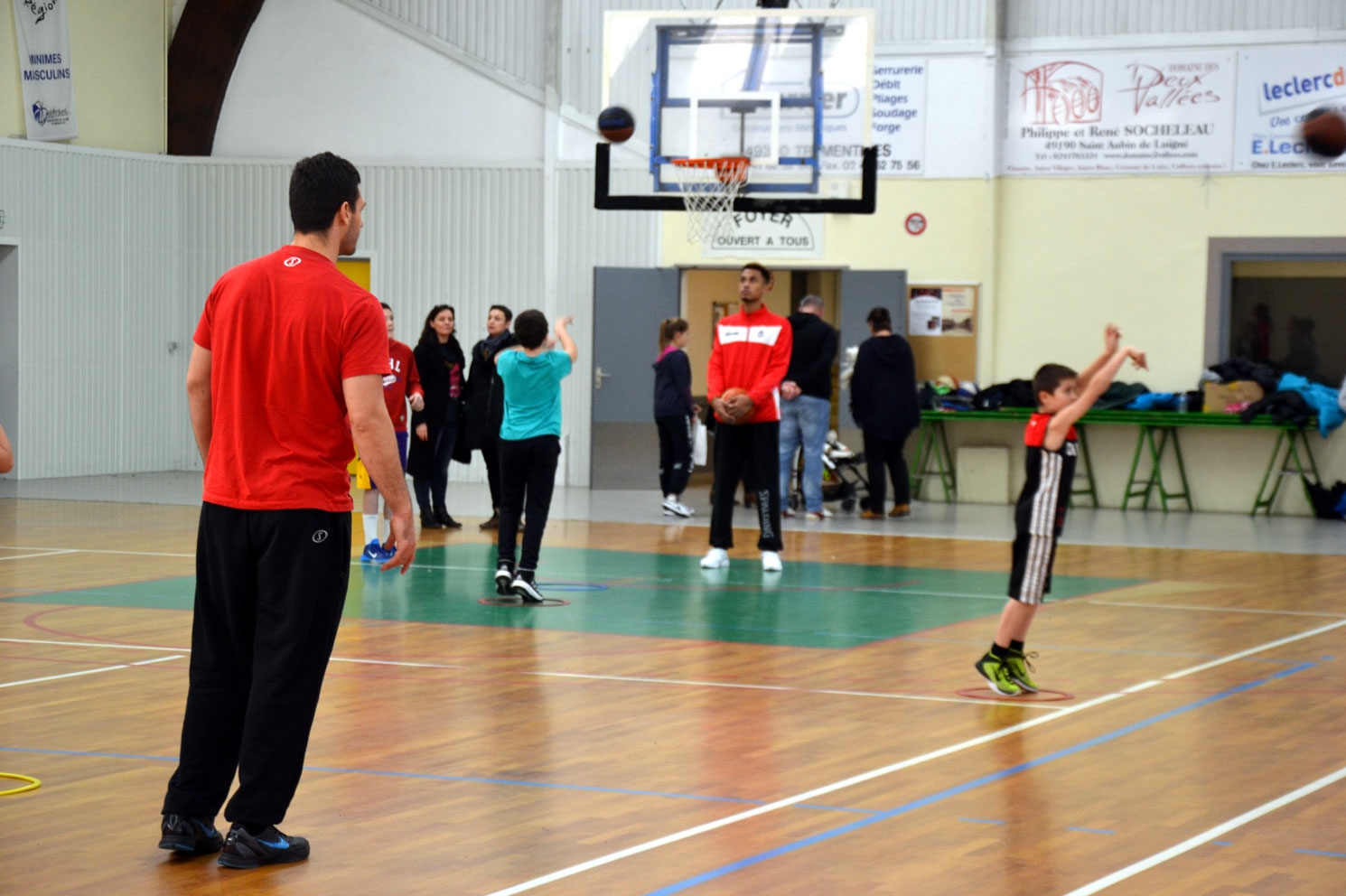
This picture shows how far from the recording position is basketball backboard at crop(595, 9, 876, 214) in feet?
51.0

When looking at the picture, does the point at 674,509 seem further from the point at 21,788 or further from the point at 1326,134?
the point at 21,788

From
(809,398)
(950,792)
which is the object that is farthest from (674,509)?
(950,792)

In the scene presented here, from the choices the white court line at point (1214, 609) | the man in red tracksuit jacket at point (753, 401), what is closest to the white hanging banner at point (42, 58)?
the man in red tracksuit jacket at point (753, 401)

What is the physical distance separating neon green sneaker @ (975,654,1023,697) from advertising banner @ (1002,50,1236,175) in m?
12.4

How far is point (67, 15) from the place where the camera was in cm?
1953

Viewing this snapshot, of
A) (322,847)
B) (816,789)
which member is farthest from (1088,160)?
(322,847)

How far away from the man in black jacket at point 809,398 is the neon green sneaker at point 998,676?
7808 mm

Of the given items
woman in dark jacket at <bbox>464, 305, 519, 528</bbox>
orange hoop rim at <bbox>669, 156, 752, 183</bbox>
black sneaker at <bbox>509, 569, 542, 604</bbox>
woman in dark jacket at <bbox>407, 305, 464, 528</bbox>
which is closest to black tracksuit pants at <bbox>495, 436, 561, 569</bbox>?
black sneaker at <bbox>509, 569, 542, 604</bbox>

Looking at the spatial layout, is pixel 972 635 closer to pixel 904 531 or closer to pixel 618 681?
pixel 618 681

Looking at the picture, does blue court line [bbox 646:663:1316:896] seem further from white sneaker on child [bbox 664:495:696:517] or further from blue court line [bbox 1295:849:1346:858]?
white sneaker on child [bbox 664:495:696:517]

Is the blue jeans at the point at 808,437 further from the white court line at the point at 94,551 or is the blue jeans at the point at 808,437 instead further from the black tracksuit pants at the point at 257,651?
the black tracksuit pants at the point at 257,651

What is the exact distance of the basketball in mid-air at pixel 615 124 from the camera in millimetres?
16344

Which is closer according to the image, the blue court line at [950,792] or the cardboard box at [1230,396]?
the blue court line at [950,792]

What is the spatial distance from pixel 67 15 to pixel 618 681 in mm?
14919
